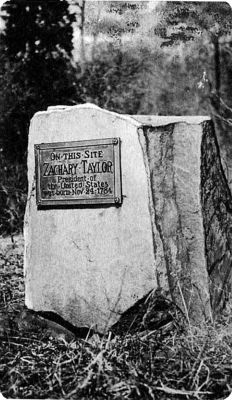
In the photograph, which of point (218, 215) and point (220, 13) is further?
point (220, 13)

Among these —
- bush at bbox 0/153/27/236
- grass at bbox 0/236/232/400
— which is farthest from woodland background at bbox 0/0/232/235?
grass at bbox 0/236/232/400

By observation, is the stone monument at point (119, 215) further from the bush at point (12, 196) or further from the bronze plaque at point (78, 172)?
the bush at point (12, 196)

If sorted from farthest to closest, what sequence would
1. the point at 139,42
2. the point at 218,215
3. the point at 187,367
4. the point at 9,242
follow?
the point at 139,42
the point at 9,242
the point at 218,215
the point at 187,367

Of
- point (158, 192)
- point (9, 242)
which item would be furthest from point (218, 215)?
point (9, 242)

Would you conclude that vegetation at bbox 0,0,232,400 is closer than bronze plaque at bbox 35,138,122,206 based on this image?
Yes

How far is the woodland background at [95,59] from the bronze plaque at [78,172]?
2.92 metres

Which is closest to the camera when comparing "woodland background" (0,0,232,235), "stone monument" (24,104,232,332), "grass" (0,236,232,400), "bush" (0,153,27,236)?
"grass" (0,236,232,400)

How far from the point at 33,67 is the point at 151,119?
400 cm

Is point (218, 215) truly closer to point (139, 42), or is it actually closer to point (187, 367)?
point (187, 367)

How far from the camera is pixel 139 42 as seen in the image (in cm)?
906

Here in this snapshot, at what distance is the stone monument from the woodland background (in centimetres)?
292

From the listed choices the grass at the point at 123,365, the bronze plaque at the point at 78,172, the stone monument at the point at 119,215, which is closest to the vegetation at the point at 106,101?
the grass at the point at 123,365

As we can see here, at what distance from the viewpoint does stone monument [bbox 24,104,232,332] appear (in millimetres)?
3684

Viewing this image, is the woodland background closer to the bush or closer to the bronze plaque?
the bush
